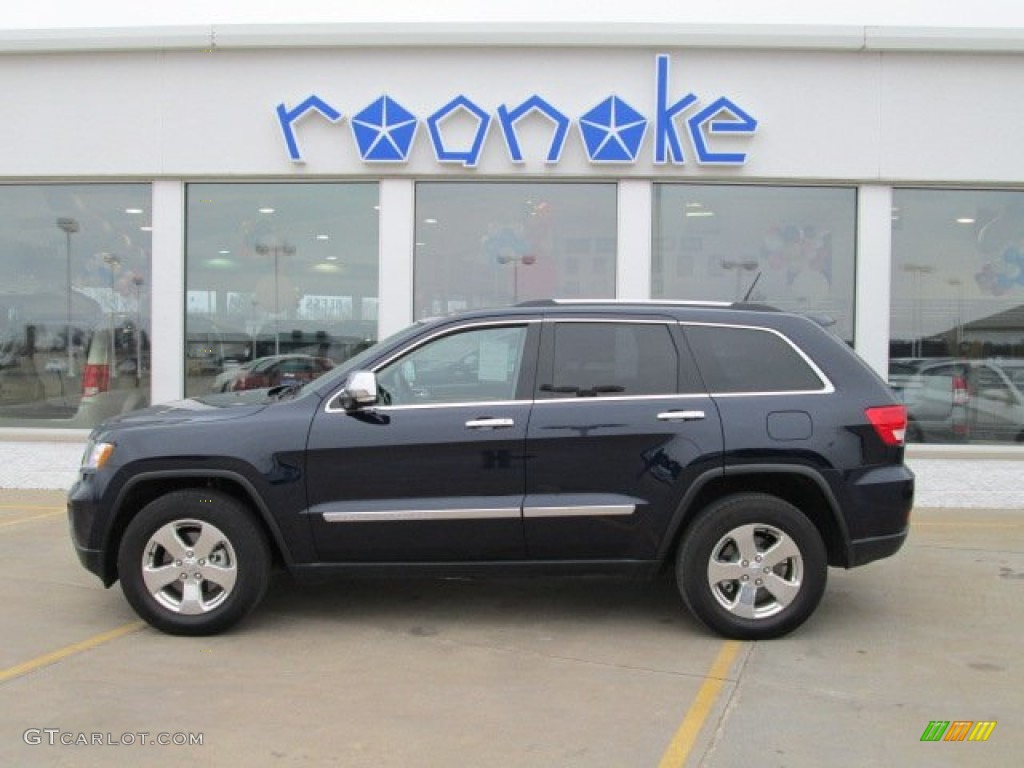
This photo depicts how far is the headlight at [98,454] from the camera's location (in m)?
4.83

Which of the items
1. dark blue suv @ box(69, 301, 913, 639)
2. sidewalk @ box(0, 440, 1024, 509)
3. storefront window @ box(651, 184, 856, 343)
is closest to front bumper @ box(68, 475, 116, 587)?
dark blue suv @ box(69, 301, 913, 639)

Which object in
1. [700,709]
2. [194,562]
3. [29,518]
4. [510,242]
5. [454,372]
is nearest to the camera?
[700,709]

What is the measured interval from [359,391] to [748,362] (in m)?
2.17

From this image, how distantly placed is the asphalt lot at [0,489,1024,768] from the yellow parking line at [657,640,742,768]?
0.01 metres

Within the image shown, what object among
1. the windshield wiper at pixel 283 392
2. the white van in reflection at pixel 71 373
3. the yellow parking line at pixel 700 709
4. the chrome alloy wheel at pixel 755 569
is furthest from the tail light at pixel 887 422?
the white van in reflection at pixel 71 373

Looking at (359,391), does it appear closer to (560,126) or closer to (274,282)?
(560,126)

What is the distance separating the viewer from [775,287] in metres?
11.9

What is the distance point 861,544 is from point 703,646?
1.03m

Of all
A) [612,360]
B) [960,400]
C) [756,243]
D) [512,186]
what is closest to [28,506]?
[612,360]

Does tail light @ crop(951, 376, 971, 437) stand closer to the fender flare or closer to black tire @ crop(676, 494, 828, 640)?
black tire @ crop(676, 494, 828, 640)

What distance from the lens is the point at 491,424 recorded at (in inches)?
189

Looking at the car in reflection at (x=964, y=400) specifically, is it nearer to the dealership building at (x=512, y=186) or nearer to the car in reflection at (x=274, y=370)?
the dealership building at (x=512, y=186)

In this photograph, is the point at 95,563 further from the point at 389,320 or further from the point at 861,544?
the point at 389,320

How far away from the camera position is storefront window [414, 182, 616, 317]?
11727 millimetres
